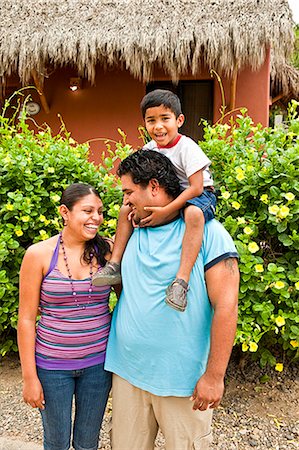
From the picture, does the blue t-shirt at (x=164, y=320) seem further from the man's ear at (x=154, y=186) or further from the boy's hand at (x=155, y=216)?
the man's ear at (x=154, y=186)

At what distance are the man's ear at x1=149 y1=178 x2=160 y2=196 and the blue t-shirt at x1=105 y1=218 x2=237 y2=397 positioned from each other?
174 millimetres

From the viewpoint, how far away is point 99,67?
7270mm

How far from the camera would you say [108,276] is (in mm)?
1714

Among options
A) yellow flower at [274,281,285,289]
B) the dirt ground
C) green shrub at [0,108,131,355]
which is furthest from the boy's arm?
the dirt ground

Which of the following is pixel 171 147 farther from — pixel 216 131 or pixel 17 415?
pixel 17 415

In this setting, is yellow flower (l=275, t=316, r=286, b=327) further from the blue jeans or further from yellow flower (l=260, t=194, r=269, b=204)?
the blue jeans

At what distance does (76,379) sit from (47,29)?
19.9 feet

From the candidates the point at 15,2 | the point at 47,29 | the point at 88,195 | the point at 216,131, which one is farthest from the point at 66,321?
the point at 15,2

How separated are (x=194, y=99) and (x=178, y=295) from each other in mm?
6516

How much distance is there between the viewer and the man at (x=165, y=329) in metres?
1.56

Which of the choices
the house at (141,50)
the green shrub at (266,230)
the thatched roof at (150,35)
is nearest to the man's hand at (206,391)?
the green shrub at (266,230)

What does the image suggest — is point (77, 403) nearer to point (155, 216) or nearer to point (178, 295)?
point (178, 295)

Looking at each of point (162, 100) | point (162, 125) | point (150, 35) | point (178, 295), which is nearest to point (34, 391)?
point (178, 295)

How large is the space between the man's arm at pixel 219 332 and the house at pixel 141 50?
433cm
